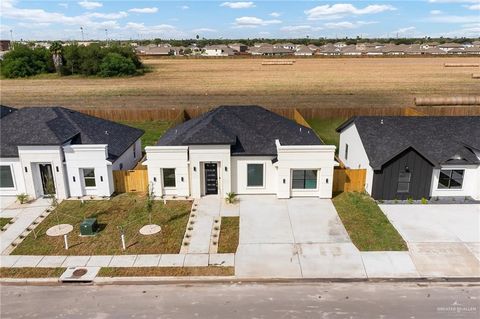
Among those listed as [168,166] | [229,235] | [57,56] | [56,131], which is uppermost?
[57,56]

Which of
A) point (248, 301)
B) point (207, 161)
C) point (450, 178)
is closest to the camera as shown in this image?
point (248, 301)

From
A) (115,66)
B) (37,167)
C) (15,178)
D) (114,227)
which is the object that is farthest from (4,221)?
(115,66)

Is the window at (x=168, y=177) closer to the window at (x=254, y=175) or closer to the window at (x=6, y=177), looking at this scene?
the window at (x=254, y=175)

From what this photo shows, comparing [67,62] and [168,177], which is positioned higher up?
[67,62]

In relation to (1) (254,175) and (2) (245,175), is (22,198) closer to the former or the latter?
(2) (245,175)

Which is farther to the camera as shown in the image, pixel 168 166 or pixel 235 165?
pixel 235 165

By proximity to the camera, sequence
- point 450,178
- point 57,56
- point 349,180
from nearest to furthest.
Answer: point 450,178
point 349,180
point 57,56

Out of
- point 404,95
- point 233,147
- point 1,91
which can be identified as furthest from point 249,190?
point 1,91
